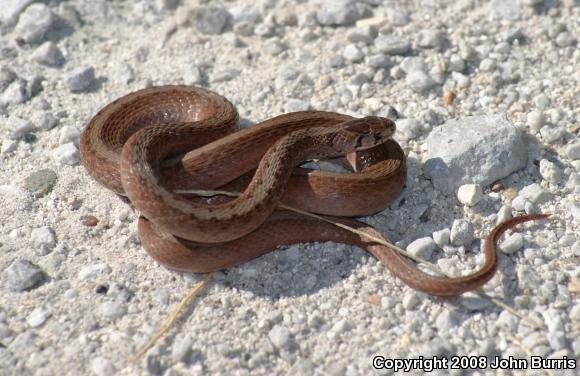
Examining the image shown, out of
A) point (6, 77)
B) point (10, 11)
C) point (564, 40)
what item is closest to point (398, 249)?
point (564, 40)

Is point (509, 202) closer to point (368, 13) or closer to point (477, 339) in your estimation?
point (477, 339)

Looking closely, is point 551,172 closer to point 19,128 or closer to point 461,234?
point 461,234

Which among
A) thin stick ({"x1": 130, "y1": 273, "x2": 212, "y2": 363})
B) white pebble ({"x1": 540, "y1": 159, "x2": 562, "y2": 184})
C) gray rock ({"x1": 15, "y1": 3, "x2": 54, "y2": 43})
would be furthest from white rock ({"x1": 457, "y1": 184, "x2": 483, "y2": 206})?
gray rock ({"x1": 15, "y1": 3, "x2": 54, "y2": 43})

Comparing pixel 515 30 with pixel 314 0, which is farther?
pixel 314 0

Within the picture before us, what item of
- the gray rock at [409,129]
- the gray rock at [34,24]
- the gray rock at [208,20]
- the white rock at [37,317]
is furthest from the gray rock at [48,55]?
the gray rock at [409,129]

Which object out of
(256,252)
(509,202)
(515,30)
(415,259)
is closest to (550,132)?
(509,202)

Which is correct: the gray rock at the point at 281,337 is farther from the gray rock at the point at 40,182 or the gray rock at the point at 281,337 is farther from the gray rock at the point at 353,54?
the gray rock at the point at 353,54

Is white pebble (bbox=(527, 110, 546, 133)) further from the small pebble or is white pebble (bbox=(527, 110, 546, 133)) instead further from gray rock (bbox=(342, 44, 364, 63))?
the small pebble
